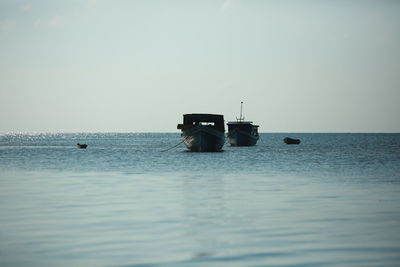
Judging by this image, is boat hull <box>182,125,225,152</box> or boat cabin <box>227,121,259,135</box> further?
boat cabin <box>227,121,259,135</box>

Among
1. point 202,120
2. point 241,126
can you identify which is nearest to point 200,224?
point 202,120

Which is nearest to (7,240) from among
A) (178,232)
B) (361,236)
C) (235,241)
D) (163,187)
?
(178,232)

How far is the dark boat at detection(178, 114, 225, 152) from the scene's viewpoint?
72406 mm

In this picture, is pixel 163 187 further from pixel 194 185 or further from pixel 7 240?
pixel 7 240

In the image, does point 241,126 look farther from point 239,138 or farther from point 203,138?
point 203,138

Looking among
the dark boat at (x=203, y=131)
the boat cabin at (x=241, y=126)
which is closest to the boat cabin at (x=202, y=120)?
the dark boat at (x=203, y=131)

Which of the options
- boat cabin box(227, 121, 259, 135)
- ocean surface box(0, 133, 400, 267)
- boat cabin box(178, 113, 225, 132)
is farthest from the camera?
boat cabin box(227, 121, 259, 135)

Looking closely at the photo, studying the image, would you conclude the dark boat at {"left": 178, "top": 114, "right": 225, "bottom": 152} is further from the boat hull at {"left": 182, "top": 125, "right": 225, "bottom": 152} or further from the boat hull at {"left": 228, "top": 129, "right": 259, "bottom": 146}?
the boat hull at {"left": 228, "top": 129, "right": 259, "bottom": 146}

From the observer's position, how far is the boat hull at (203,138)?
2872 inches

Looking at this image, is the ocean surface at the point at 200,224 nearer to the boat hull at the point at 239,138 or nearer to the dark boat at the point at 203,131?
the dark boat at the point at 203,131

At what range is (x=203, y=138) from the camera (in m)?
73.8

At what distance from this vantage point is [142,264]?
37.9ft

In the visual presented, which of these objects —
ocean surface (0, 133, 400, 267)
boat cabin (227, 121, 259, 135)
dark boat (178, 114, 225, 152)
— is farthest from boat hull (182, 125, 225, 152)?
ocean surface (0, 133, 400, 267)

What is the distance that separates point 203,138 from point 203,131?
1161 mm
